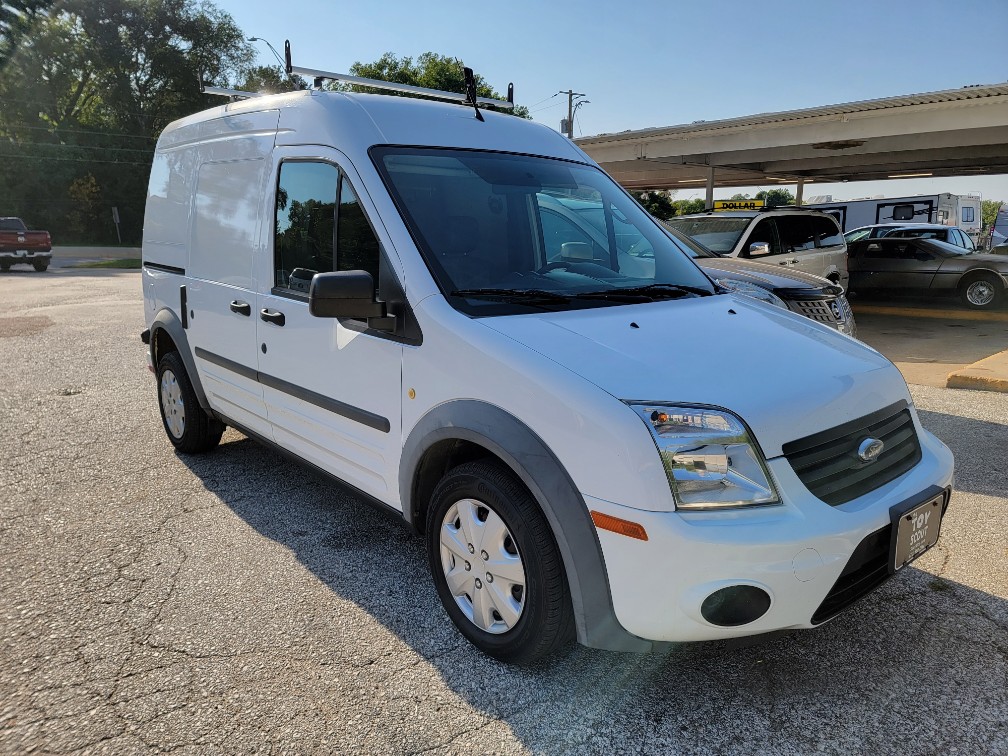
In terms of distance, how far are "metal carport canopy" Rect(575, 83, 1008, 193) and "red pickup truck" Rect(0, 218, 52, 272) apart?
17630 millimetres

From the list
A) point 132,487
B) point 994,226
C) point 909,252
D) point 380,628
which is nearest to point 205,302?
point 132,487

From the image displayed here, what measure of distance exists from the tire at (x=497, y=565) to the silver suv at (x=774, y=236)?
7016mm

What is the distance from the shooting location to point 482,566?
260 cm

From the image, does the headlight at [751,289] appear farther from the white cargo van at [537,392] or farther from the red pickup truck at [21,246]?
the red pickup truck at [21,246]

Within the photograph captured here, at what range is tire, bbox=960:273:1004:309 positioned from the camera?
13.7m

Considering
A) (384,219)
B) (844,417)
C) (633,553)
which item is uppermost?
(384,219)

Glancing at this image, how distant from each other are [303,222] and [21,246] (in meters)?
24.7

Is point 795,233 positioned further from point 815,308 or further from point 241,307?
point 241,307

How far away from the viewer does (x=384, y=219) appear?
114 inches

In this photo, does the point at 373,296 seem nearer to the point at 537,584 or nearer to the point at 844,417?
the point at 537,584

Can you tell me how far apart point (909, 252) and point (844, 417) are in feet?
46.0

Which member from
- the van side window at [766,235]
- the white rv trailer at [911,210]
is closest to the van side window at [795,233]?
the van side window at [766,235]

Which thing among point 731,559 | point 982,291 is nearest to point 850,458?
point 731,559

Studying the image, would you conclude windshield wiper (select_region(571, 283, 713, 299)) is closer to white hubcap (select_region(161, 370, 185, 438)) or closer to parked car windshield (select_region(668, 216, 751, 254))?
white hubcap (select_region(161, 370, 185, 438))
